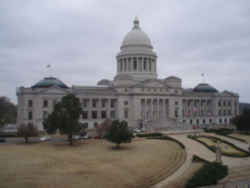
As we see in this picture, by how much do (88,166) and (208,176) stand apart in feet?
52.7

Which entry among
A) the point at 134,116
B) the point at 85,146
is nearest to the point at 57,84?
the point at 134,116

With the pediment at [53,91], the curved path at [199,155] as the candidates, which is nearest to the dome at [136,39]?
A: the pediment at [53,91]

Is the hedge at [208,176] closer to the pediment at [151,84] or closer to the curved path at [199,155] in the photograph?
the curved path at [199,155]

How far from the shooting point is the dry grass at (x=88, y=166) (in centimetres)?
2627

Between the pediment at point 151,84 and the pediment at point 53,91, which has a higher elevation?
the pediment at point 151,84

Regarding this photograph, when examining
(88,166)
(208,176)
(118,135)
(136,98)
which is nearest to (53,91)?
(136,98)

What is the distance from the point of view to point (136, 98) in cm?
8169

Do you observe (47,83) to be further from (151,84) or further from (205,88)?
(205,88)

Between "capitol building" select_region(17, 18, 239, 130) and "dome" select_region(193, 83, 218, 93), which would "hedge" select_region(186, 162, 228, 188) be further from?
"dome" select_region(193, 83, 218, 93)

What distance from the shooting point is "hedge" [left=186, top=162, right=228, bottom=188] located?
2642 centimetres

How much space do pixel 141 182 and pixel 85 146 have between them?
21.4 meters

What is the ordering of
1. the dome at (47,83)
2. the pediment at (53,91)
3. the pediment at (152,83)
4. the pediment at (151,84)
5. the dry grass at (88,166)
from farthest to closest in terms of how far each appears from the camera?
the pediment at (152,83)
the pediment at (151,84)
the dome at (47,83)
the pediment at (53,91)
the dry grass at (88,166)

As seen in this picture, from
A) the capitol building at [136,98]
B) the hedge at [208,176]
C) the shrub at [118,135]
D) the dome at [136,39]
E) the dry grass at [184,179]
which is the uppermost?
the dome at [136,39]

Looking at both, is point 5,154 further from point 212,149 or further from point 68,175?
→ point 212,149
